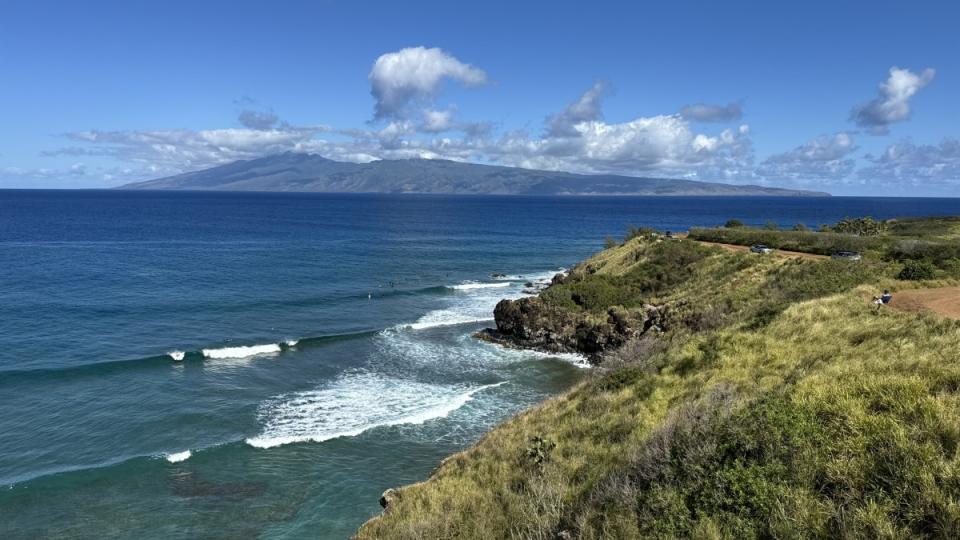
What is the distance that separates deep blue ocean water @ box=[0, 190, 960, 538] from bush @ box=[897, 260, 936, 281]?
721 inches

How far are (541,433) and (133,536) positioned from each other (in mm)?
14517

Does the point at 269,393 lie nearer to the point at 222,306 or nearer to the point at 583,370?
the point at 583,370

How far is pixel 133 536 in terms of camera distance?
19.3m

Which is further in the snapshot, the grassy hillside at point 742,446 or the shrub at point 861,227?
the shrub at point 861,227

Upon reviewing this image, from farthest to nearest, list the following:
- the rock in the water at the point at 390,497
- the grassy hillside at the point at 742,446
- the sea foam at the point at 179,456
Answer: the sea foam at the point at 179,456 → the rock in the water at the point at 390,497 → the grassy hillside at the point at 742,446

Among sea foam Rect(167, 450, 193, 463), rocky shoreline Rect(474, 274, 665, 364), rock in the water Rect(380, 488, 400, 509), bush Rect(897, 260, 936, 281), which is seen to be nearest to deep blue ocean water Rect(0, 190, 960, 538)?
sea foam Rect(167, 450, 193, 463)

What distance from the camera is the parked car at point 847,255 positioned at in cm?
3611

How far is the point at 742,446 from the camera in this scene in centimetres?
1041

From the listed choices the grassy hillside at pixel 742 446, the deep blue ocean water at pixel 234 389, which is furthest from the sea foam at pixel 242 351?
the grassy hillside at pixel 742 446

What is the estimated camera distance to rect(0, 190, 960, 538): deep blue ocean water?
21562 millimetres

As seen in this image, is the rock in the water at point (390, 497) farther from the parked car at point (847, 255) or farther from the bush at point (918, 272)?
the parked car at point (847, 255)

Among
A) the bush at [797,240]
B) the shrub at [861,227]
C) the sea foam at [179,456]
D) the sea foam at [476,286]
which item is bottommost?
the sea foam at [179,456]

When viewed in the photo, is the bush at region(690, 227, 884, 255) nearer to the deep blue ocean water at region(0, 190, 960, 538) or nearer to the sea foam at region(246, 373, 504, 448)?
the deep blue ocean water at region(0, 190, 960, 538)

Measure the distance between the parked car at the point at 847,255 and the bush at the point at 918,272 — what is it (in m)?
6.77
